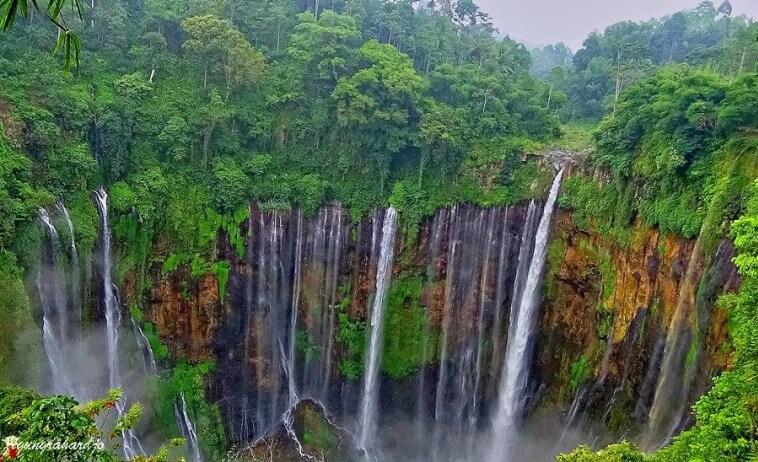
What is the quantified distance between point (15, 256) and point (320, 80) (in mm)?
10217

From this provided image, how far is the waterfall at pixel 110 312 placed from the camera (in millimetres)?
14859

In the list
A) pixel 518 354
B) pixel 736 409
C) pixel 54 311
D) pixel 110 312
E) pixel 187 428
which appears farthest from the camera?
pixel 187 428

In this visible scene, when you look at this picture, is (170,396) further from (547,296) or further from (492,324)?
(547,296)

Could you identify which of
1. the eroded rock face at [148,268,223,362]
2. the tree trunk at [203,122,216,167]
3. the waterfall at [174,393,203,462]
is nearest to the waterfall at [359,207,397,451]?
the eroded rock face at [148,268,223,362]

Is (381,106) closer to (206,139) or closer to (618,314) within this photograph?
(206,139)

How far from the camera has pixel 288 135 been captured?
60.3ft

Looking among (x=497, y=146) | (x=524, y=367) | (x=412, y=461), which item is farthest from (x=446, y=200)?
(x=412, y=461)

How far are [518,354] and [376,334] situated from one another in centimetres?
430

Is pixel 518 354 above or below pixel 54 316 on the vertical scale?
below

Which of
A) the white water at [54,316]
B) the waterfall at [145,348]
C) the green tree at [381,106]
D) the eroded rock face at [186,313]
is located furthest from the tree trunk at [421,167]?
the white water at [54,316]

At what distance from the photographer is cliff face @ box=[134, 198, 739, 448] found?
15633 mm

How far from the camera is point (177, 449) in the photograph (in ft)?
53.2

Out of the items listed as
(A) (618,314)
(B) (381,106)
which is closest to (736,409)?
(A) (618,314)

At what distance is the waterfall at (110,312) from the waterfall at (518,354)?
394 inches
